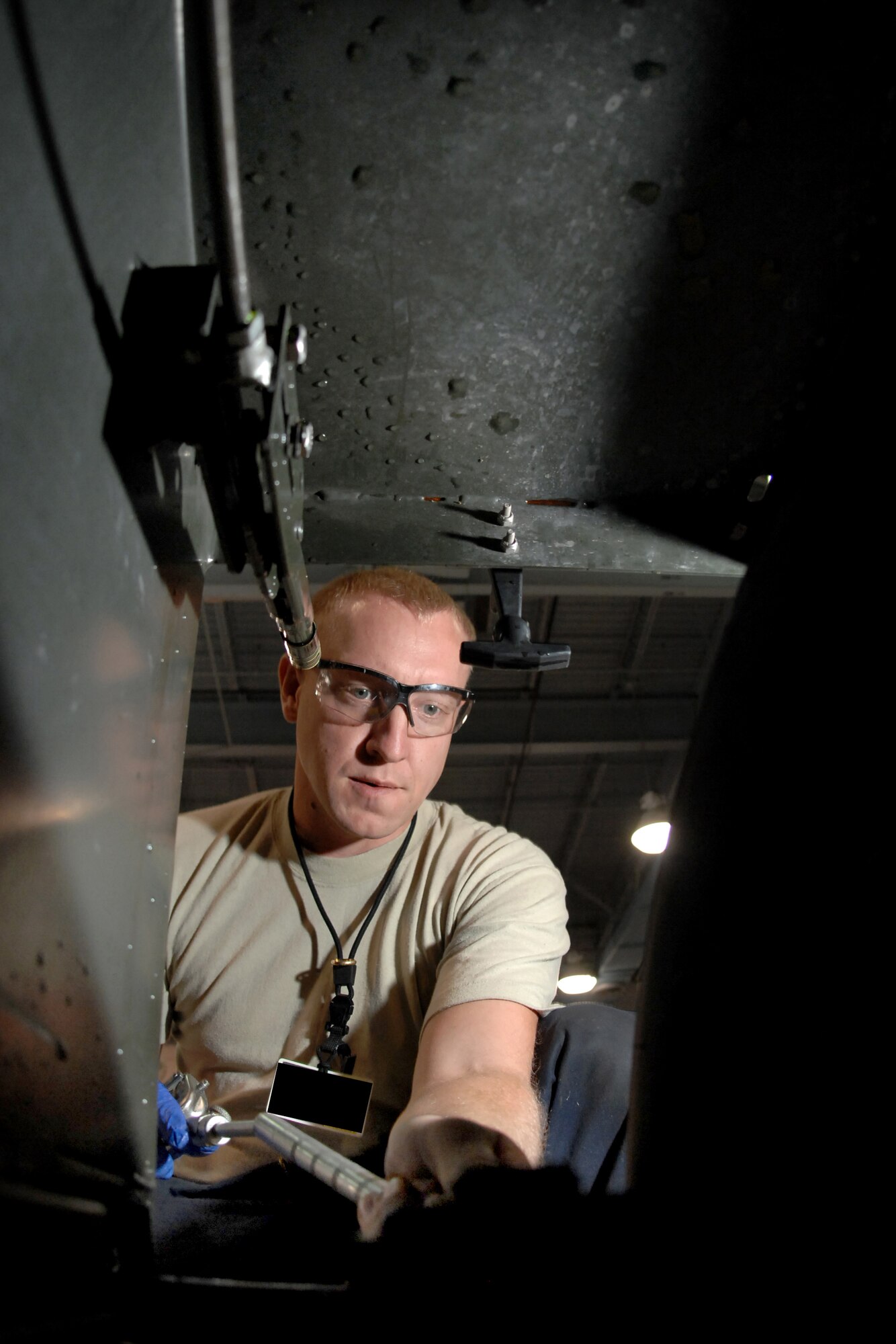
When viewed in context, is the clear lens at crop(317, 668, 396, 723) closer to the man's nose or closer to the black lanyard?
the man's nose

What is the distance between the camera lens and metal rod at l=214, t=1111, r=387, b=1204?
611mm

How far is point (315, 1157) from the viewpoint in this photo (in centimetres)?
66

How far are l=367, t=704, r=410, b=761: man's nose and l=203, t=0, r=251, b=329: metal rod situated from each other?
2.54 feet

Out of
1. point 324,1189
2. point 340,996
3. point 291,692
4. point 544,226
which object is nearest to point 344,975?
point 340,996

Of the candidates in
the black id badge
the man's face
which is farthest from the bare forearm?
the man's face

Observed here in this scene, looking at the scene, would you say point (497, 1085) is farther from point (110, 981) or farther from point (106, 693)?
point (106, 693)

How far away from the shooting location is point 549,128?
481 millimetres

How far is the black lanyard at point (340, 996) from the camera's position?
3.31 ft

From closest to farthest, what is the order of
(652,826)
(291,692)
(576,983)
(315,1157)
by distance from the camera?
(315,1157) → (291,692) → (652,826) → (576,983)

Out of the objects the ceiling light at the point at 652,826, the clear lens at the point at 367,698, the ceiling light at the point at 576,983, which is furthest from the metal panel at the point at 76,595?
the ceiling light at the point at 576,983

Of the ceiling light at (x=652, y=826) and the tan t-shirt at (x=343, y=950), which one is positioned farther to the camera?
the ceiling light at (x=652, y=826)

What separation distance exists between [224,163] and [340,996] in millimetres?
961

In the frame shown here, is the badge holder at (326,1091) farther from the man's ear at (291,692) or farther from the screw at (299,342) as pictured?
the screw at (299,342)

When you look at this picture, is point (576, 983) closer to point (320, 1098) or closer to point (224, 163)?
point (320, 1098)
